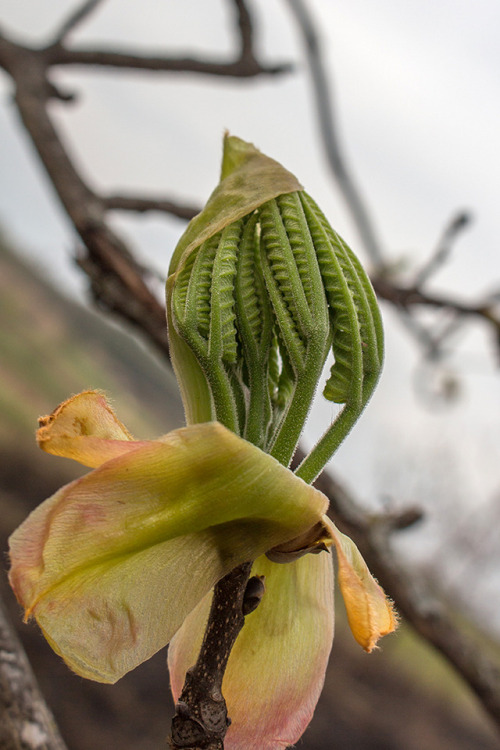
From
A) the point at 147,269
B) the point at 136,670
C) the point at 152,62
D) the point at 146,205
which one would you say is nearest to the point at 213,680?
the point at 147,269

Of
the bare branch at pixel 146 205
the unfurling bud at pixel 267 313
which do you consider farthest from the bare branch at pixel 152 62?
the unfurling bud at pixel 267 313

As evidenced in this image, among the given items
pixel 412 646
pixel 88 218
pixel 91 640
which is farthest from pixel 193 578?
pixel 412 646

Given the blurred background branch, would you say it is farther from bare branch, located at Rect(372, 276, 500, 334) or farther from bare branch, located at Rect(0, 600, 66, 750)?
bare branch, located at Rect(0, 600, 66, 750)

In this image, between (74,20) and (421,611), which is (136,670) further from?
(74,20)

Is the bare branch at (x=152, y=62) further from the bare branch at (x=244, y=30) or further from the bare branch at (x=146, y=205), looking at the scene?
the bare branch at (x=146, y=205)

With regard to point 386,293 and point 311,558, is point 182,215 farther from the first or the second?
point 311,558
